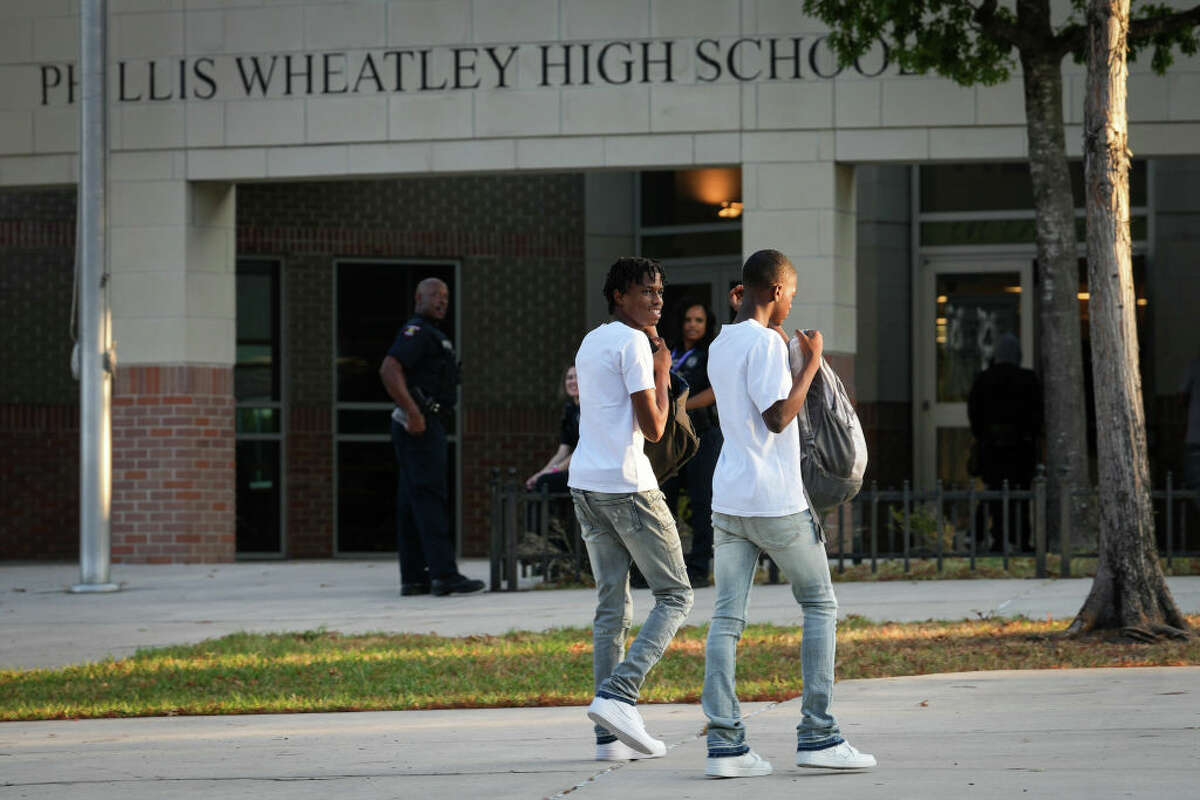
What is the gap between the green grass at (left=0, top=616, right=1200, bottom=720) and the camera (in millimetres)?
7945

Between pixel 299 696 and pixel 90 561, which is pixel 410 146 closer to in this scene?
pixel 90 561

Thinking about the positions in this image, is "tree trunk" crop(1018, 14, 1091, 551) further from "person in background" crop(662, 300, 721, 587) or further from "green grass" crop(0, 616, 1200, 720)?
"green grass" crop(0, 616, 1200, 720)

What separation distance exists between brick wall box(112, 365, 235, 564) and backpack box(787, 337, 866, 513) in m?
10.3

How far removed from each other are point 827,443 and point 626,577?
2.98ft

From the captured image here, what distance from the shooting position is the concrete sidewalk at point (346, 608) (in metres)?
10.4

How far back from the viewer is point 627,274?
20.6 feet

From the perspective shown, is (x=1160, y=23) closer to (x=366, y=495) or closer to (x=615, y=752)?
(x=615, y=752)

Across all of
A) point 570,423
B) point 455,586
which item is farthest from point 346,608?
point 570,423

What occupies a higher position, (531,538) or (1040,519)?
(1040,519)

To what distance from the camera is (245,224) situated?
18.3 m

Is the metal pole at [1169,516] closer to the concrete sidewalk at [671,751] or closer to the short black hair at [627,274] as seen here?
the concrete sidewalk at [671,751]

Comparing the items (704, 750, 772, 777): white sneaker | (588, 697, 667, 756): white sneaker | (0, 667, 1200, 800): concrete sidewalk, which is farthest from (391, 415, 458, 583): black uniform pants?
(704, 750, 772, 777): white sneaker

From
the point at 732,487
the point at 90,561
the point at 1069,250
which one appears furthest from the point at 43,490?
the point at 732,487

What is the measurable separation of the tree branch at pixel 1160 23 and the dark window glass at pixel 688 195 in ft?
23.0
